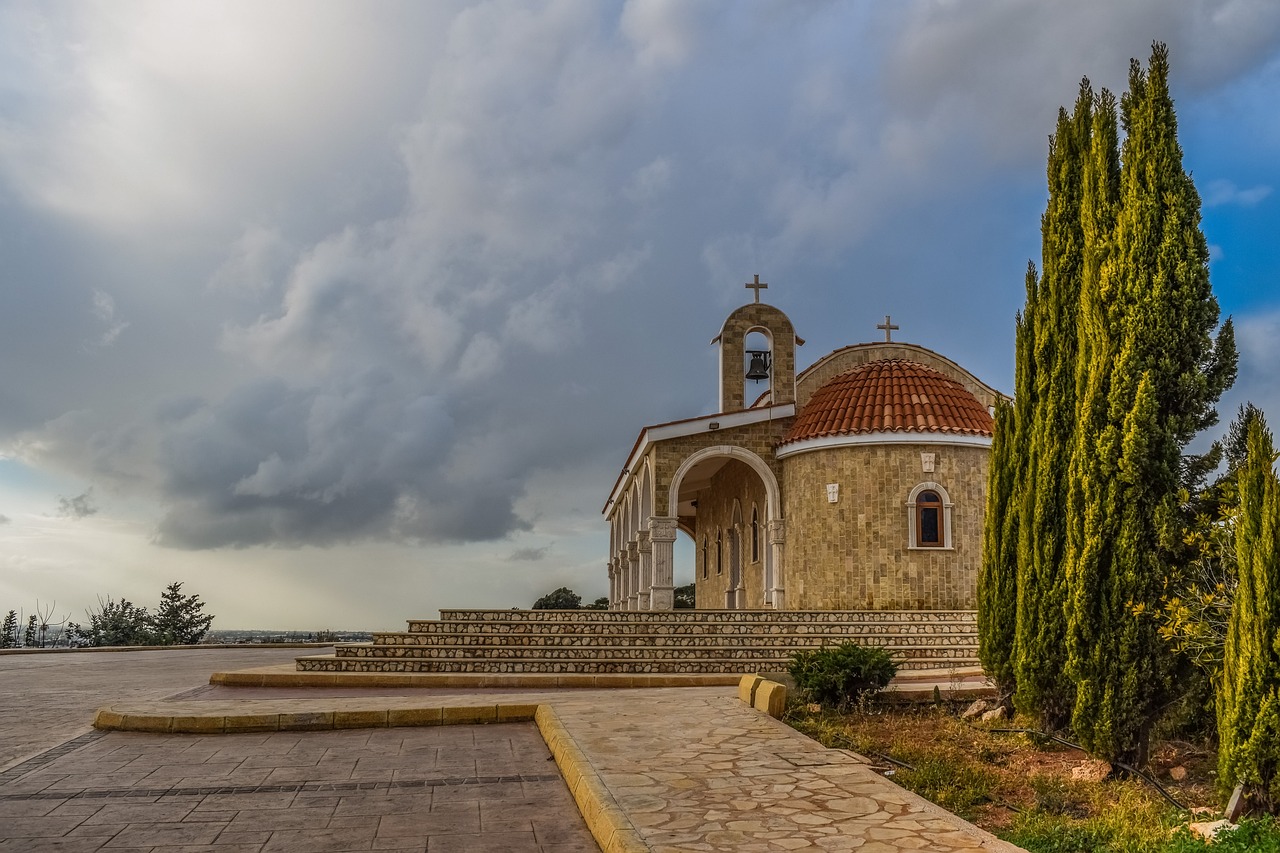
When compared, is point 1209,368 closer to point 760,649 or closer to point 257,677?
point 760,649

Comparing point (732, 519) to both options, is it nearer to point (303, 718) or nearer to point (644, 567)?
point (644, 567)

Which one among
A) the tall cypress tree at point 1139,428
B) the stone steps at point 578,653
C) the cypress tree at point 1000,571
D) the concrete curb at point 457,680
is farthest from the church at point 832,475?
the tall cypress tree at point 1139,428

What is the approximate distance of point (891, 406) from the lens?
2019cm

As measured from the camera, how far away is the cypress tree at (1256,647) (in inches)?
210

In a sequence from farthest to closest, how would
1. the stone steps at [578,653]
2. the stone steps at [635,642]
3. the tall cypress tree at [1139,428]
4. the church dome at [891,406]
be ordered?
the church dome at [891,406]
the stone steps at [578,653]
the stone steps at [635,642]
the tall cypress tree at [1139,428]

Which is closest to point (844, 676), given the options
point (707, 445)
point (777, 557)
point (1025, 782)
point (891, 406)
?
point (1025, 782)

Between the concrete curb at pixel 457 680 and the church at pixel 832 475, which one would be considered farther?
the church at pixel 832 475

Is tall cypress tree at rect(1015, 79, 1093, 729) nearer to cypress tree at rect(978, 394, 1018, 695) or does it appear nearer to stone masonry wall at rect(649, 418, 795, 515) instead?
cypress tree at rect(978, 394, 1018, 695)

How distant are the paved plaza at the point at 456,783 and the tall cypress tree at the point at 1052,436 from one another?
2.22m

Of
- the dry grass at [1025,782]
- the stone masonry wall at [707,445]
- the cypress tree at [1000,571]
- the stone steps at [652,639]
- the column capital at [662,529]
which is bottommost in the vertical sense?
the dry grass at [1025,782]

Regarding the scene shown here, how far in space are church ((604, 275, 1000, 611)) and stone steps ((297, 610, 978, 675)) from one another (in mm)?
2138

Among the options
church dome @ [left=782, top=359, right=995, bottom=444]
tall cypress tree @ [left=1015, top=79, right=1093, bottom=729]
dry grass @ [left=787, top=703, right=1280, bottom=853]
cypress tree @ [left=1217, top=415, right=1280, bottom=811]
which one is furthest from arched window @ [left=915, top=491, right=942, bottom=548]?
cypress tree @ [left=1217, top=415, right=1280, bottom=811]

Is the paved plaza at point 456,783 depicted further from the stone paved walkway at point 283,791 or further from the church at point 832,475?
the church at point 832,475

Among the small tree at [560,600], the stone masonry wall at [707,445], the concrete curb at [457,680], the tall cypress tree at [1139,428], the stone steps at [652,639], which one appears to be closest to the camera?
the tall cypress tree at [1139,428]
